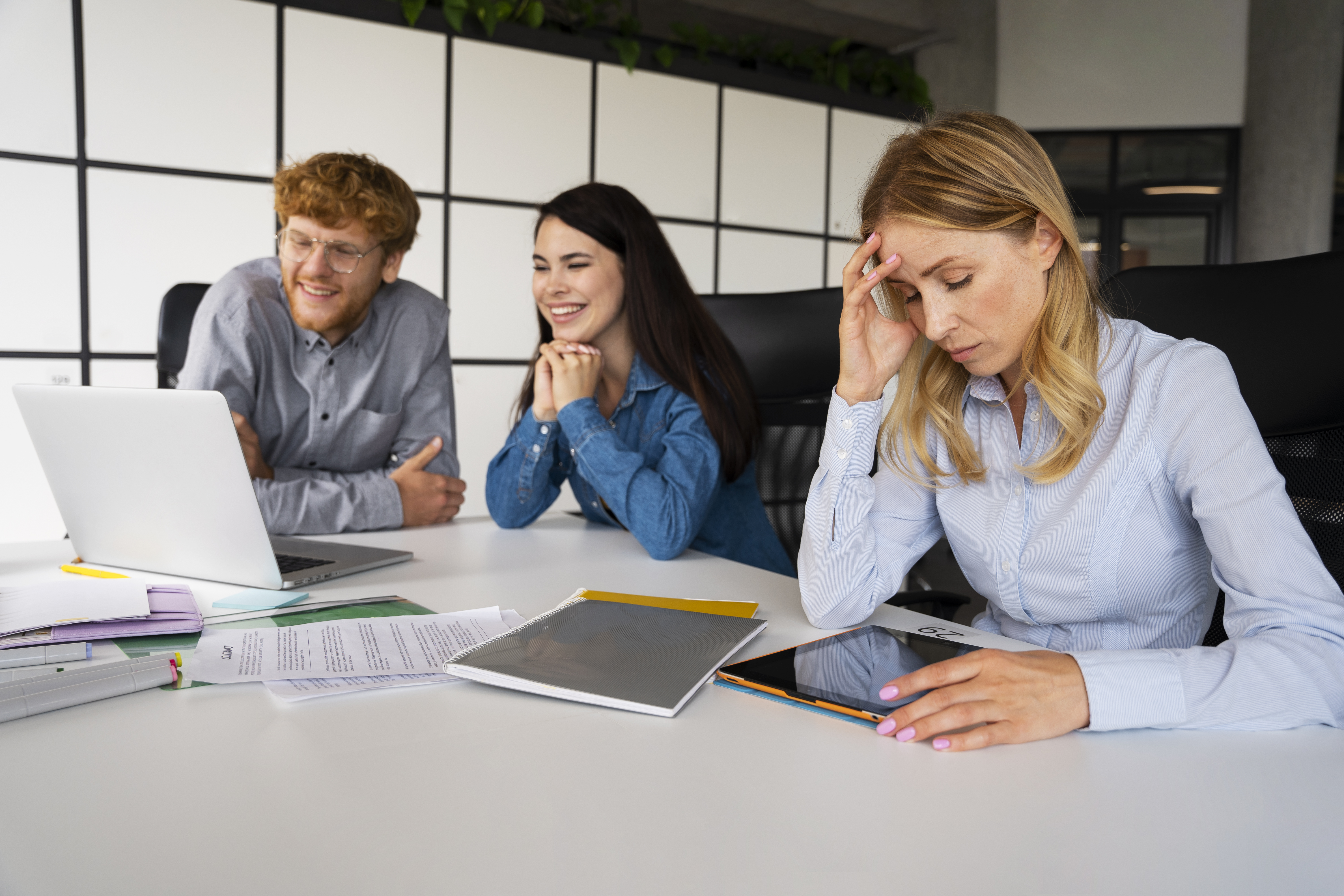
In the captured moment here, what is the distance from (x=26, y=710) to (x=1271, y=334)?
1.39m

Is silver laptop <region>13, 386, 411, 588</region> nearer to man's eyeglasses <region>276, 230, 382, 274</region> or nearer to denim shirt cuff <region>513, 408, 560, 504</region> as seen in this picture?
denim shirt cuff <region>513, 408, 560, 504</region>

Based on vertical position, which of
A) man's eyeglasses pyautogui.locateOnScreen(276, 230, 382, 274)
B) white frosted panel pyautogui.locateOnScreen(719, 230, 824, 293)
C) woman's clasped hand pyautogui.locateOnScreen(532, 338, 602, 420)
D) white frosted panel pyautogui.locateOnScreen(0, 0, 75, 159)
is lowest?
woman's clasped hand pyautogui.locateOnScreen(532, 338, 602, 420)

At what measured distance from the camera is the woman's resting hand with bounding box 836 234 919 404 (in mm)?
1103

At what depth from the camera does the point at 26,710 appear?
2.31ft

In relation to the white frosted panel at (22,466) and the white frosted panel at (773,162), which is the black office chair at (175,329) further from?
the white frosted panel at (773,162)

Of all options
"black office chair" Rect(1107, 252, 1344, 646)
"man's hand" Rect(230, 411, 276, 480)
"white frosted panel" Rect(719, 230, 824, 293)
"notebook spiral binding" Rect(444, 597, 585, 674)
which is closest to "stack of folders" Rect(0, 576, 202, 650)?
"notebook spiral binding" Rect(444, 597, 585, 674)

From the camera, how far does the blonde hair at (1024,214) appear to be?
98 centimetres

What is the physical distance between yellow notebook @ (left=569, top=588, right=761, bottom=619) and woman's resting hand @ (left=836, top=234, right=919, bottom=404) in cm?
29

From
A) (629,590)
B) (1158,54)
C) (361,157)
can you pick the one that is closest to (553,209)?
(361,157)

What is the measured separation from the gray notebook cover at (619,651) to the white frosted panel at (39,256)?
2.71 metres

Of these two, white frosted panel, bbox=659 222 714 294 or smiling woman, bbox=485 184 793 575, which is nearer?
smiling woman, bbox=485 184 793 575

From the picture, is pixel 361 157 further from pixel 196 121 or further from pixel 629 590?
pixel 196 121

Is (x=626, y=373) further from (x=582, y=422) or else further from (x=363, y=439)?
(x=363, y=439)

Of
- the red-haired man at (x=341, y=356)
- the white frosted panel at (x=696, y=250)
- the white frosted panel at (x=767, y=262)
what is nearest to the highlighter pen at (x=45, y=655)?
the red-haired man at (x=341, y=356)
